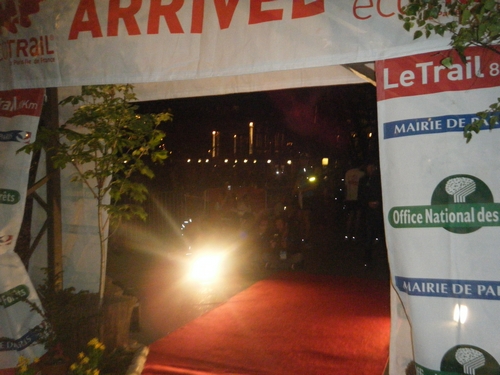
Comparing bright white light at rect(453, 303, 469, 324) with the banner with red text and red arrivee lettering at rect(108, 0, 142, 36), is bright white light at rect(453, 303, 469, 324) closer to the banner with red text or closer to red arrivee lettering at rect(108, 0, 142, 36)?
the banner with red text

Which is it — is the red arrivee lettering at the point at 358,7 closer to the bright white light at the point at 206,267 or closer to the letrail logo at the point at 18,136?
the letrail logo at the point at 18,136

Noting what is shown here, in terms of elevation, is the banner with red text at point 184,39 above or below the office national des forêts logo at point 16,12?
below

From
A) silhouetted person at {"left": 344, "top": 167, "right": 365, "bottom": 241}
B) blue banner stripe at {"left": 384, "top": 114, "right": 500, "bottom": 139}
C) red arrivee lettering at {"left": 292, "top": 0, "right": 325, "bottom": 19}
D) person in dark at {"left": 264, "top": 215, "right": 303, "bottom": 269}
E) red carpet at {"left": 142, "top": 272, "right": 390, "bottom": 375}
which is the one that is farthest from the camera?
silhouetted person at {"left": 344, "top": 167, "right": 365, "bottom": 241}

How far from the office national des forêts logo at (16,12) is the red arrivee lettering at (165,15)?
1116 mm

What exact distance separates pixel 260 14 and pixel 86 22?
1.52 metres

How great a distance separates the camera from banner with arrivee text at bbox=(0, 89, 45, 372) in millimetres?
4684

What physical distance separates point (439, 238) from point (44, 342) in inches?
135

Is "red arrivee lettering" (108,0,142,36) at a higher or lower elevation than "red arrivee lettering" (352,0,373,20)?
higher

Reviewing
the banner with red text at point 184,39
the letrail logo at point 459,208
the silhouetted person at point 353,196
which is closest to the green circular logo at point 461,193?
the letrail logo at point 459,208

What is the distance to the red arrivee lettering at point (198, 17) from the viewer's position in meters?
4.16

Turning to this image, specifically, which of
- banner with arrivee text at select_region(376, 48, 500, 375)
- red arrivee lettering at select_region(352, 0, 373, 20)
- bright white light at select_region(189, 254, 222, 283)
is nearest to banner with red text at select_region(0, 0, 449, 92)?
red arrivee lettering at select_region(352, 0, 373, 20)

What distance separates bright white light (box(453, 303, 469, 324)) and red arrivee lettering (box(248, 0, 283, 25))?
91.4 inches

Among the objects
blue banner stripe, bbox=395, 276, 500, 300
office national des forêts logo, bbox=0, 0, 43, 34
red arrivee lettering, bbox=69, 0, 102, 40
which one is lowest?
blue banner stripe, bbox=395, 276, 500, 300

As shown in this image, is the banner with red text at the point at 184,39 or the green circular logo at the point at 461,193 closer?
the green circular logo at the point at 461,193
